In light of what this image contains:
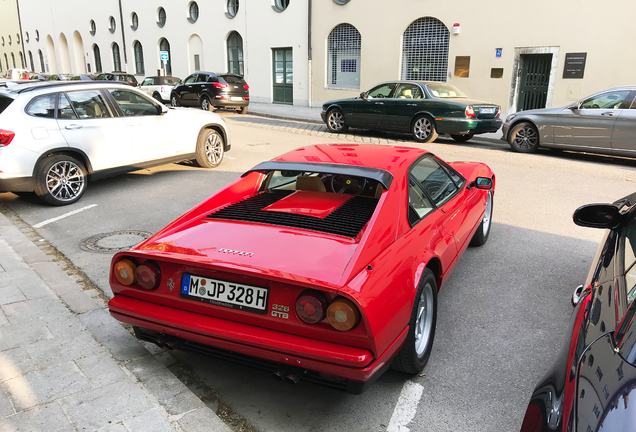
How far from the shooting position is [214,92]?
773 inches

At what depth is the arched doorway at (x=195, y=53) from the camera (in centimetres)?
2981

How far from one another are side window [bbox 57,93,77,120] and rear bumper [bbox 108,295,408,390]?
513cm

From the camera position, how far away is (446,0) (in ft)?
59.2

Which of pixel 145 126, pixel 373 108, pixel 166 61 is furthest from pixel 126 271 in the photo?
pixel 166 61

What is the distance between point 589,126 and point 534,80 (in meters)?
6.94

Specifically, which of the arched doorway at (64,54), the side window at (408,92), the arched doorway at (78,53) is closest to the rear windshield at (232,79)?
the side window at (408,92)

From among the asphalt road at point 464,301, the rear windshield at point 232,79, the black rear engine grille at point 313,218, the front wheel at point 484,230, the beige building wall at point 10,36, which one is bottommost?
the asphalt road at point 464,301

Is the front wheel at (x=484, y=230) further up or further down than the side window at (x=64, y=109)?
further down

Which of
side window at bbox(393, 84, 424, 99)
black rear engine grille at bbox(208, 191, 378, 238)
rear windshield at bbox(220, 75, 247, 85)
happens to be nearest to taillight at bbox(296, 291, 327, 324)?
black rear engine grille at bbox(208, 191, 378, 238)

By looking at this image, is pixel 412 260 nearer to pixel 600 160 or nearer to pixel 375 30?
pixel 600 160

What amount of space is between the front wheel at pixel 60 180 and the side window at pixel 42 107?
0.60 m

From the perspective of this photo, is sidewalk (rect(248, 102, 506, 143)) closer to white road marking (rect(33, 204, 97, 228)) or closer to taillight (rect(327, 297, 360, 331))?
white road marking (rect(33, 204, 97, 228))

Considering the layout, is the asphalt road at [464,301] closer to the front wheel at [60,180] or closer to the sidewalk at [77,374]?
the front wheel at [60,180]

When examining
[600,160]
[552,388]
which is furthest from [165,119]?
[600,160]
